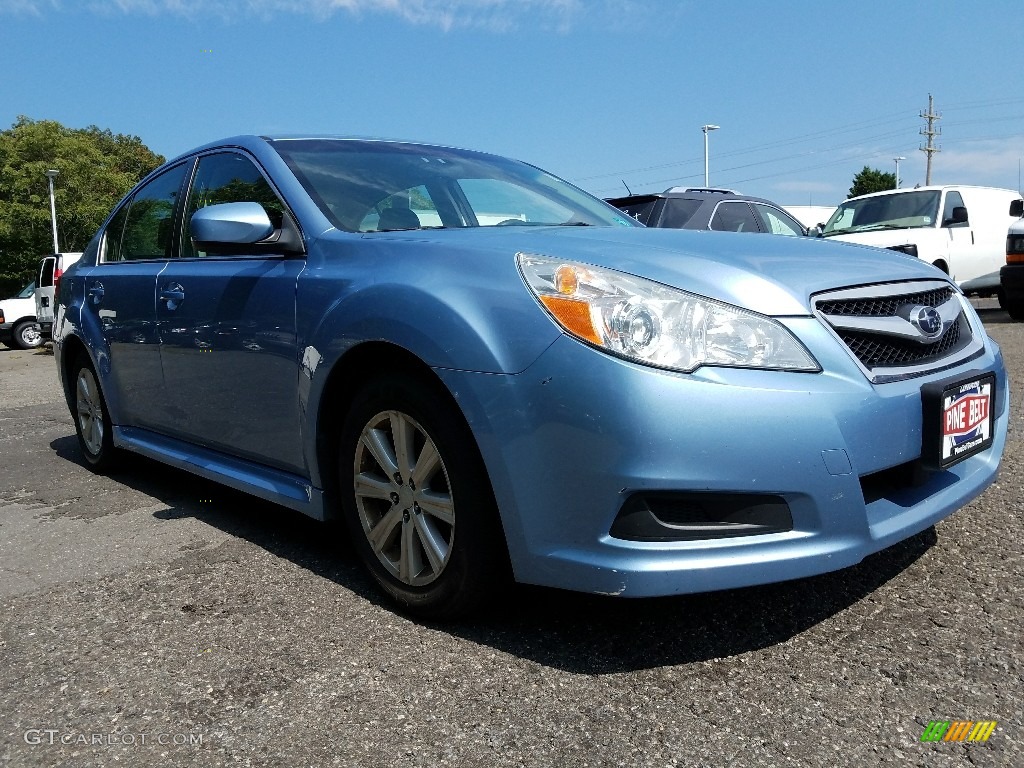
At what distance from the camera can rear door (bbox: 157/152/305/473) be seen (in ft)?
9.62

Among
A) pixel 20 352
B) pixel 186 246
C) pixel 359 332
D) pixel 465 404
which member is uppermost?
pixel 186 246

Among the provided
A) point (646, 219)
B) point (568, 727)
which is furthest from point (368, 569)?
point (646, 219)

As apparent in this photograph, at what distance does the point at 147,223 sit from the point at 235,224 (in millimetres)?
1508

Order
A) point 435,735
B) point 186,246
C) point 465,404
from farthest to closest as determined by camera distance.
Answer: point 186,246 < point 465,404 < point 435,735

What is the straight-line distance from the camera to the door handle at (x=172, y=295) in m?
3.51

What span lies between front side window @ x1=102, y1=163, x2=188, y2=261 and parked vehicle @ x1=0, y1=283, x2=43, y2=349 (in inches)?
639

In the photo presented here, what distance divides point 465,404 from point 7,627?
5.23 feet

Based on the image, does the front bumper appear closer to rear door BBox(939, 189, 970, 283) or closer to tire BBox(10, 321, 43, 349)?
rear door BBox(939, 189, 970, 283)

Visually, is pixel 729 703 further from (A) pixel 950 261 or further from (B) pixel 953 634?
(A) pixel 950 261

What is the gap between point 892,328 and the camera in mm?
2314

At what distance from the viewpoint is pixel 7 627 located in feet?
8.73

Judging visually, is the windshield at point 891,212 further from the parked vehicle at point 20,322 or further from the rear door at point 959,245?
the parked vehicle at point 20,322

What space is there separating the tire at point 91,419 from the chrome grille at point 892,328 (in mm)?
→ 3543

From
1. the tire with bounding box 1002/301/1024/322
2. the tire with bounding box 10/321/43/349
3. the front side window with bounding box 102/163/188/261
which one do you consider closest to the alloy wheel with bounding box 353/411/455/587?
the front side window with bounding box 102/163/188/261
